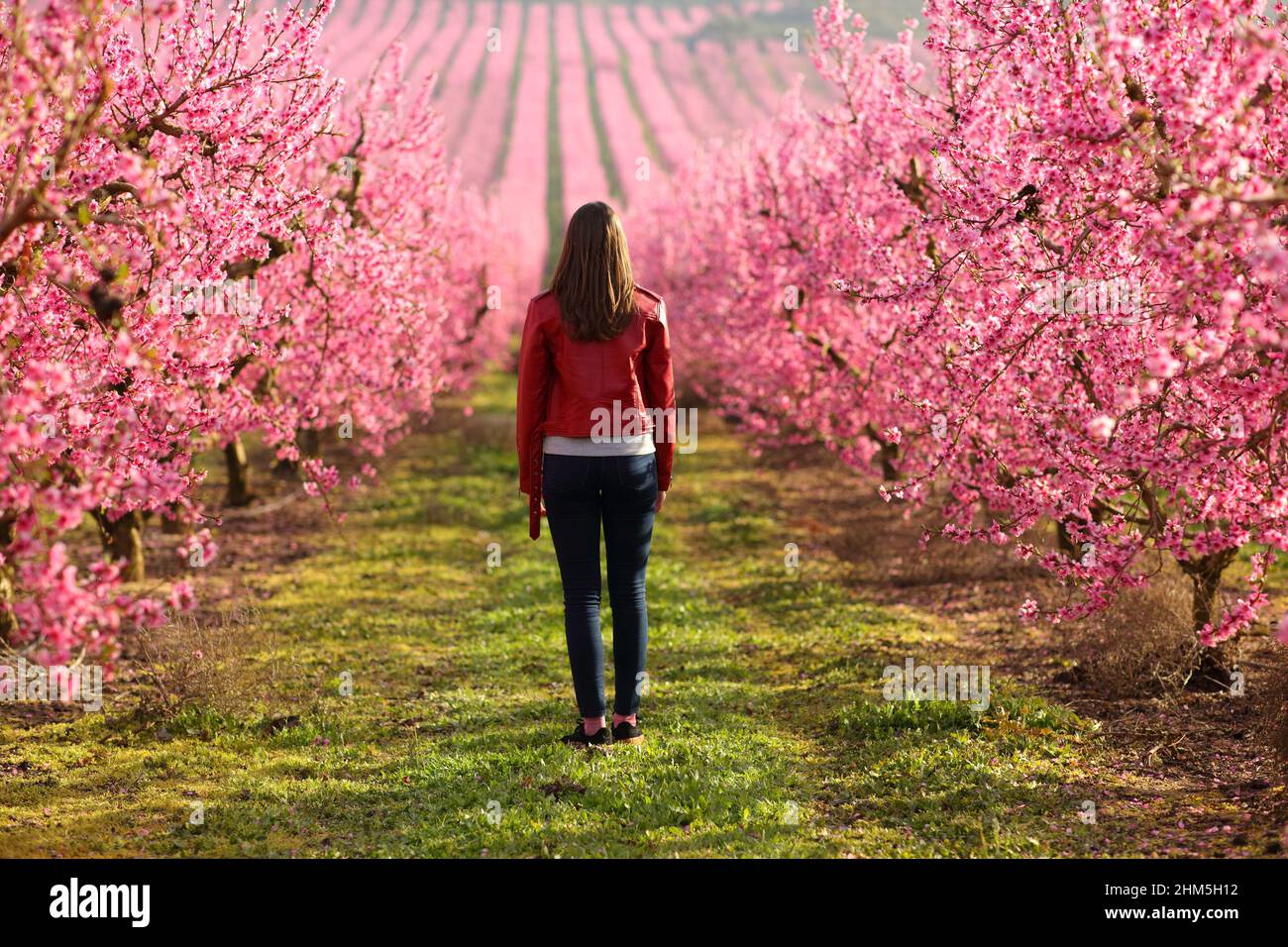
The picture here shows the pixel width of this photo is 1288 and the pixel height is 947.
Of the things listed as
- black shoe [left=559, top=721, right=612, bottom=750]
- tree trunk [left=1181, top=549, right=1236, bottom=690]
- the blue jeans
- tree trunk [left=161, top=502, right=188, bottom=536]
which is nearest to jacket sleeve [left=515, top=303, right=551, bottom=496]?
the blue jeans

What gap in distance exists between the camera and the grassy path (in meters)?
5.52

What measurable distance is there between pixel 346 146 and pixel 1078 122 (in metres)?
10.1

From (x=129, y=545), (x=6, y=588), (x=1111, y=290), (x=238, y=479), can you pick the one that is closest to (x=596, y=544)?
(x=1111, y=290)

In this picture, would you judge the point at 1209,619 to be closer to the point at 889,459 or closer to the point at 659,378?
the point at 659,378

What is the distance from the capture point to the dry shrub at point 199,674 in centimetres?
738

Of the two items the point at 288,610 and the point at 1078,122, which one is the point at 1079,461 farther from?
the point at 288,610

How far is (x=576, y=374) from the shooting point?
6051 mm

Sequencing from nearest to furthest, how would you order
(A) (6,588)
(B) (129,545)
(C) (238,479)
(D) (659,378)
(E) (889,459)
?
(D) (659,378)
(A) (6,588)
(B) (129,545)
(E) (889,459)
(C) (238,479)

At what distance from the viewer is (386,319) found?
11492 mm

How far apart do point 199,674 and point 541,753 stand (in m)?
2.62

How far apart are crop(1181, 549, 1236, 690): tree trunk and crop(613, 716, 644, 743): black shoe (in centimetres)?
375

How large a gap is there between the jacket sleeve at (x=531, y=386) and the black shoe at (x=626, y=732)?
60.1 inches

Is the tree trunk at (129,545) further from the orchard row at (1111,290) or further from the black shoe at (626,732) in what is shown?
the orchard row at (1111,290)

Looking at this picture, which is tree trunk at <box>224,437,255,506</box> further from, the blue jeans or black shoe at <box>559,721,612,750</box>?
the blue jeans
